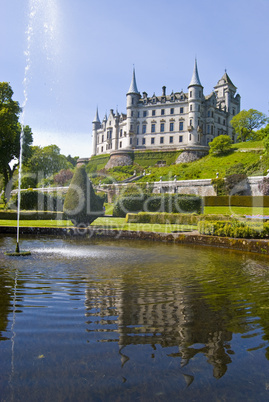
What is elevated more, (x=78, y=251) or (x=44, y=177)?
(x=44, y=177)

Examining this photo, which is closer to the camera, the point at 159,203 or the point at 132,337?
the point at 132,337

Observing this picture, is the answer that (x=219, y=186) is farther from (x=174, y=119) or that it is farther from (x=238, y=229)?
(x=174, y=119)

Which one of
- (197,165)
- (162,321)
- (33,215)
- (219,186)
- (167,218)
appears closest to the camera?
(162,321)

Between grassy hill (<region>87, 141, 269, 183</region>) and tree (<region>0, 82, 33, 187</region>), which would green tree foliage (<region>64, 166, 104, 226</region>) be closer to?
tree (<region>0, 82, 33, 187</region>)

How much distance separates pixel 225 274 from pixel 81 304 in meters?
3.46

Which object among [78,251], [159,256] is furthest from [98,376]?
[78,251]

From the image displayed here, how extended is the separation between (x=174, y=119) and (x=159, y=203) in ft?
167

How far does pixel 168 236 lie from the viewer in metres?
13.0

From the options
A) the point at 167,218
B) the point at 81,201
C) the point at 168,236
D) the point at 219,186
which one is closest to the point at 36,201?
the point at 81,201

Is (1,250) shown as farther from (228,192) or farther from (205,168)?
(205,168)

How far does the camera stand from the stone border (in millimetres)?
10375

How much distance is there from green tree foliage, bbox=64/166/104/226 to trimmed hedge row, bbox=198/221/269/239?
19.5 ft

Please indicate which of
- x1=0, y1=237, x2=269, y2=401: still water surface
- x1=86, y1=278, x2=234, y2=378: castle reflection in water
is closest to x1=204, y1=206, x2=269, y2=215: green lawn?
x1=0, y1=237, x2=269, y2=401: still water surface

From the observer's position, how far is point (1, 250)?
8633mm
